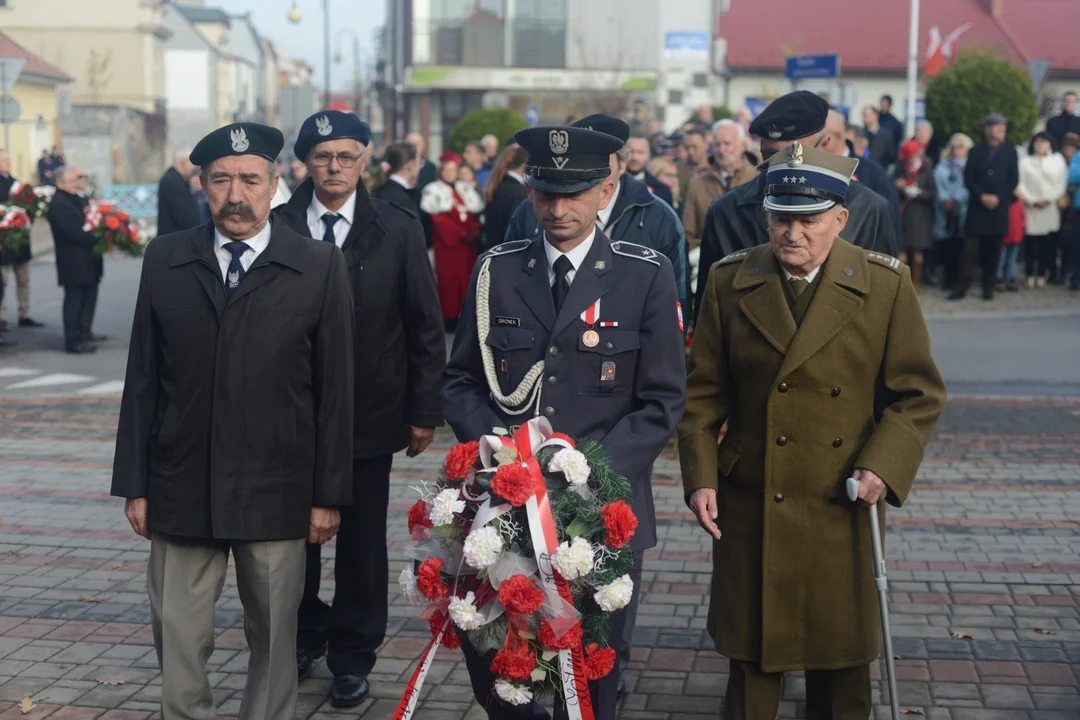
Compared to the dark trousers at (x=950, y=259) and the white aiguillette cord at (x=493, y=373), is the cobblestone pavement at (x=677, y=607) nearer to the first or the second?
the white aiguillette cord at (x=493, y=373)

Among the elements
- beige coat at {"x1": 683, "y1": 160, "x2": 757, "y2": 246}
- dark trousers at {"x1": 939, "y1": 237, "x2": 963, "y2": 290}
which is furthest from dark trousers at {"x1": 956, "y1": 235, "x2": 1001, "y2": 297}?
beige coat at {"x1": 683, "y1": 160, "x2": 757, "y2": 246}

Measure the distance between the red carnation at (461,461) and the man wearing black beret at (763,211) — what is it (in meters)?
2.05

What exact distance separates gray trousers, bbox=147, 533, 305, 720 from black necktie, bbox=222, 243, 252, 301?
0.83 m

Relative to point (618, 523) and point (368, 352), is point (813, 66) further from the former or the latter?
point (618, 523)

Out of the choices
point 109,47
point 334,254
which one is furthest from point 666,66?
point 334,254

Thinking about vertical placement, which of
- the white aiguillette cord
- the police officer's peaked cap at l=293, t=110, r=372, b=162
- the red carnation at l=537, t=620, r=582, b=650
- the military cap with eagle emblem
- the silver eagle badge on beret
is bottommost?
the red carnation at l=537, t=620, r=582, b=650

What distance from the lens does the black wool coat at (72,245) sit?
1602 centimetres

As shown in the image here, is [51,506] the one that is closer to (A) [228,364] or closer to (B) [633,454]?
(A) [228,364]

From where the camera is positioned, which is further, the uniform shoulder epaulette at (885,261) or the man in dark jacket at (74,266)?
the man in dark jacket at (74,266)

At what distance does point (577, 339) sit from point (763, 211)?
183 cm

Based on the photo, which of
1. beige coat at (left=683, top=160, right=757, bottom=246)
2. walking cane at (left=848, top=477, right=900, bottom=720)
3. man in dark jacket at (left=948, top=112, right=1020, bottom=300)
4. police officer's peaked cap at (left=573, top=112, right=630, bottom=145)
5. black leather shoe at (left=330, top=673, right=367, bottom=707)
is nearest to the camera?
walking cane at (left=848, top=477, right=900, bottom=720)

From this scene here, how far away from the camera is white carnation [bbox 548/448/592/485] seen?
4074 mm

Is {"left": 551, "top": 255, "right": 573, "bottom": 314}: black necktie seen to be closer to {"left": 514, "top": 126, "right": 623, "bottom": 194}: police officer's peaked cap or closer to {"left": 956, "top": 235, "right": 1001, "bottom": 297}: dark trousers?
{"left": 514, "top": 126, "right": 623, "bottom": 194}: police officer's peaked cap

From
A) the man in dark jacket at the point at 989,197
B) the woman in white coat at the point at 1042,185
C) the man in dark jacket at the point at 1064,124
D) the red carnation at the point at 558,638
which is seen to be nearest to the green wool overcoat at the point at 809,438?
the red carnation at the point at 558,638
